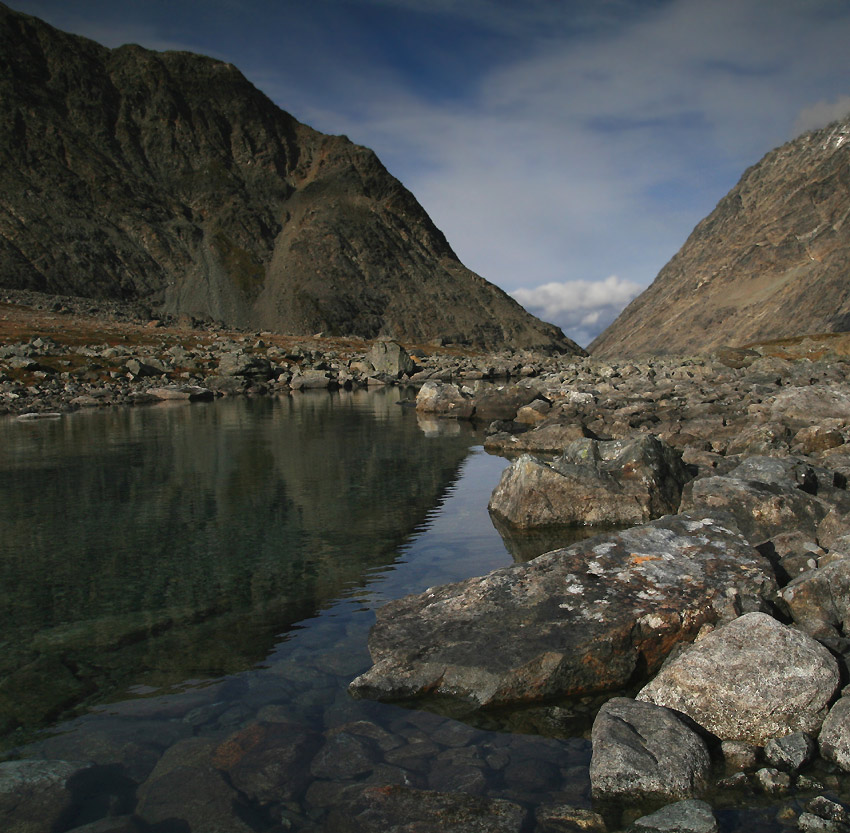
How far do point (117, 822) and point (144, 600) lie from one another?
5.47 m

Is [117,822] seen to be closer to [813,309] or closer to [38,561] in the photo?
[38,561]

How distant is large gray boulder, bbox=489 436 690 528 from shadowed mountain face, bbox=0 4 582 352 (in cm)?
11717

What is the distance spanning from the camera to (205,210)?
151 meters

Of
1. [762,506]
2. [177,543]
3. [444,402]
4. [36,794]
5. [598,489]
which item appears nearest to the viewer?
[36,794]

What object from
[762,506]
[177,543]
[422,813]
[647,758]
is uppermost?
[762,506]

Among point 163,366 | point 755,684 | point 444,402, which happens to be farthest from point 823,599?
point 163,366

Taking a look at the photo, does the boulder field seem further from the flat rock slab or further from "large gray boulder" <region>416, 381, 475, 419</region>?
"large gray boulder" <region>416, 381, 475, 419</region>

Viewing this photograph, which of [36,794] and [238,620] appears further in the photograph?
[238,620]

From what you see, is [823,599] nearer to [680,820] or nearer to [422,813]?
[680,820]

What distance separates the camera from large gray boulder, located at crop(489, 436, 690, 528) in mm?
14109

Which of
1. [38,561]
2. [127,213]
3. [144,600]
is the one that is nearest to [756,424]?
[144,600]

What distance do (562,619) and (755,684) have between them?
2142 mm

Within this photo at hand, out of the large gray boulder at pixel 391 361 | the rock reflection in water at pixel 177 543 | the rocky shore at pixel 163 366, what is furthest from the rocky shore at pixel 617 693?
the large gray boulder at pixel 391 361

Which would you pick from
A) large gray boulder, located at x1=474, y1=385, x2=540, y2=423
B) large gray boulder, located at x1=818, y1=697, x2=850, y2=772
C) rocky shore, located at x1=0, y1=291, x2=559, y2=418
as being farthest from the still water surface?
rocky shore, located at x1=0, y1=291, x2=559, y2=418
